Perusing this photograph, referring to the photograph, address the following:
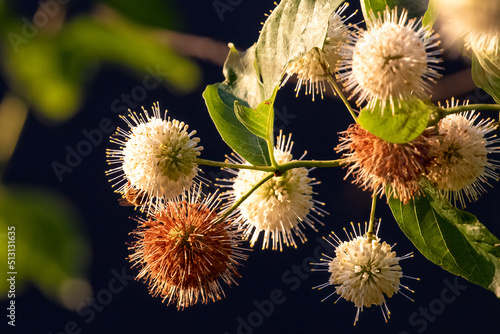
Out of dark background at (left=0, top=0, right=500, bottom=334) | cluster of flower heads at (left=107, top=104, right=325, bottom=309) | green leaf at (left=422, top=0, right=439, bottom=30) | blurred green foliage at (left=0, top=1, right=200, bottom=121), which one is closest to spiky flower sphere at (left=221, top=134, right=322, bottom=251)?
cluster of flower heads at (left=107, top=104, right=325, bottom=309)

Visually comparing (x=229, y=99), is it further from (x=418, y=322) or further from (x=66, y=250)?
(x=418, y=322)

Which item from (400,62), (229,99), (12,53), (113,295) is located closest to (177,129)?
(229,99)

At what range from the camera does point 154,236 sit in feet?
2.14

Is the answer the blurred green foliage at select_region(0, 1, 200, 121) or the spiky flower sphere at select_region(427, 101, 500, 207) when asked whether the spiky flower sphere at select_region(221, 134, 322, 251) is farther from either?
the blurred green foliage at select_region(0, 1, 200, 121)

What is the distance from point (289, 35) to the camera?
52 centimetres

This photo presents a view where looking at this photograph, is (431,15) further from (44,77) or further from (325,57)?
(44,77)

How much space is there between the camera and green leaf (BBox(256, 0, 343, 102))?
0.48 metres

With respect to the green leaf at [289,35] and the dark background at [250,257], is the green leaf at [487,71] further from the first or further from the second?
the dark background at [250,257]

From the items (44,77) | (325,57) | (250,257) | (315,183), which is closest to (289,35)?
(325,57)

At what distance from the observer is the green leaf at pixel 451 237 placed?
54 centimetres

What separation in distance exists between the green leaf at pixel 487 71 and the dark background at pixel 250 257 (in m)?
1.11

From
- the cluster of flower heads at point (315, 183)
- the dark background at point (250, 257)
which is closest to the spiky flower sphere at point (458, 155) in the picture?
the cluster of flower heads at point (315, 183)

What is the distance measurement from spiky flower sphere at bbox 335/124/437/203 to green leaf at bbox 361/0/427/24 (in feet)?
0.41

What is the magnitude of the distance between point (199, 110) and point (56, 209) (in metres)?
1.67
